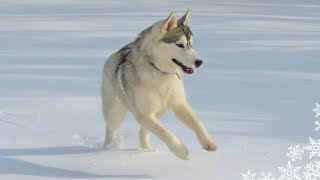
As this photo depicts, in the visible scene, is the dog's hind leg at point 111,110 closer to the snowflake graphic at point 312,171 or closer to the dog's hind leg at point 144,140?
the dog's hind leg at point 144,140

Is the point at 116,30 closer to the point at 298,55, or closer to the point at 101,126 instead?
the point at 298,55

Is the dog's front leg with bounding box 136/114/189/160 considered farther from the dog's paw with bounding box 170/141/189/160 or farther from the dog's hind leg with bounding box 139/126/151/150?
the dog's hind leg with bounding box 139/126/151/150

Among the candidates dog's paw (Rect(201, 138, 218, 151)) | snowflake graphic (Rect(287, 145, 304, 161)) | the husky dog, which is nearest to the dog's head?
the husky dog

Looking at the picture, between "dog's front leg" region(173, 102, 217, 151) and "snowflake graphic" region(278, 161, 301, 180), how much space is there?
45 centimetres

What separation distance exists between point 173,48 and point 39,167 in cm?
111

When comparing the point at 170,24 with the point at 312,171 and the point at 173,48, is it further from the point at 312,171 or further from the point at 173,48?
the point at 312,171

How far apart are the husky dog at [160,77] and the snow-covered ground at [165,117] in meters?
0.25

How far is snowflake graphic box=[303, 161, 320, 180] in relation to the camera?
3.65 metres

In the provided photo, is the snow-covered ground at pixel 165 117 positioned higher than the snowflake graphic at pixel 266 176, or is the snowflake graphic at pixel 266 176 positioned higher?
the snowflake graphic at pixel 266 176

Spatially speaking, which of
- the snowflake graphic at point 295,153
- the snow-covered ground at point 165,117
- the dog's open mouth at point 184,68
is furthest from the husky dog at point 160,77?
the snowflake graphic at point 295,153

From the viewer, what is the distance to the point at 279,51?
942 centimetres

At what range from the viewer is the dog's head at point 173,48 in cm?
410

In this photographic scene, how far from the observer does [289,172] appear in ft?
12.5

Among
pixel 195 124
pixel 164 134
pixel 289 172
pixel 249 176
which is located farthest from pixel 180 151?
pixel 289 172
